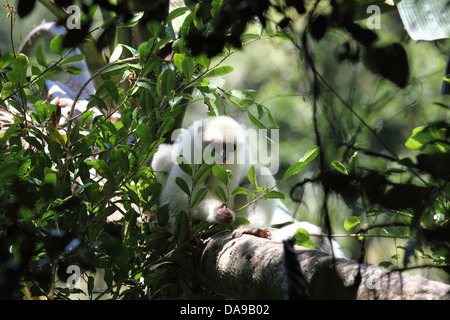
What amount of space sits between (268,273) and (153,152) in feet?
1.95

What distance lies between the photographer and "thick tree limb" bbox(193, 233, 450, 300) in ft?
3.06

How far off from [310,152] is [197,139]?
1078 mm

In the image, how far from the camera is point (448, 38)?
1591mm

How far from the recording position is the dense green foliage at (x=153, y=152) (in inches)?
28.1

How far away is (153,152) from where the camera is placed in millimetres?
1546

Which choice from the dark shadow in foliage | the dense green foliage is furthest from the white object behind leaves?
the dark shadow in foliage

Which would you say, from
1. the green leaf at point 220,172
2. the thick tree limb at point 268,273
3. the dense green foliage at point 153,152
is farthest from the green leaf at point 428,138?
the green leaf at point 220,172

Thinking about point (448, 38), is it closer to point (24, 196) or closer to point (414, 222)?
point (414, 222)

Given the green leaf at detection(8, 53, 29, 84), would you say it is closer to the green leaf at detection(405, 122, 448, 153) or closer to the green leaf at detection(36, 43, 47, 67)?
the green leaf at detection(36, 43, 47, 67)

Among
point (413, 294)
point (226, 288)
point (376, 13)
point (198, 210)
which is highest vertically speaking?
point (376, 13)

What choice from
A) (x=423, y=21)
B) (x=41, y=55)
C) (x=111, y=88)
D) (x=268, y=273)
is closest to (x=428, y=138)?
(x=268, y=273)

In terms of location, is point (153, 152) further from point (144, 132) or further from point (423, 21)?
point (423, 21)
